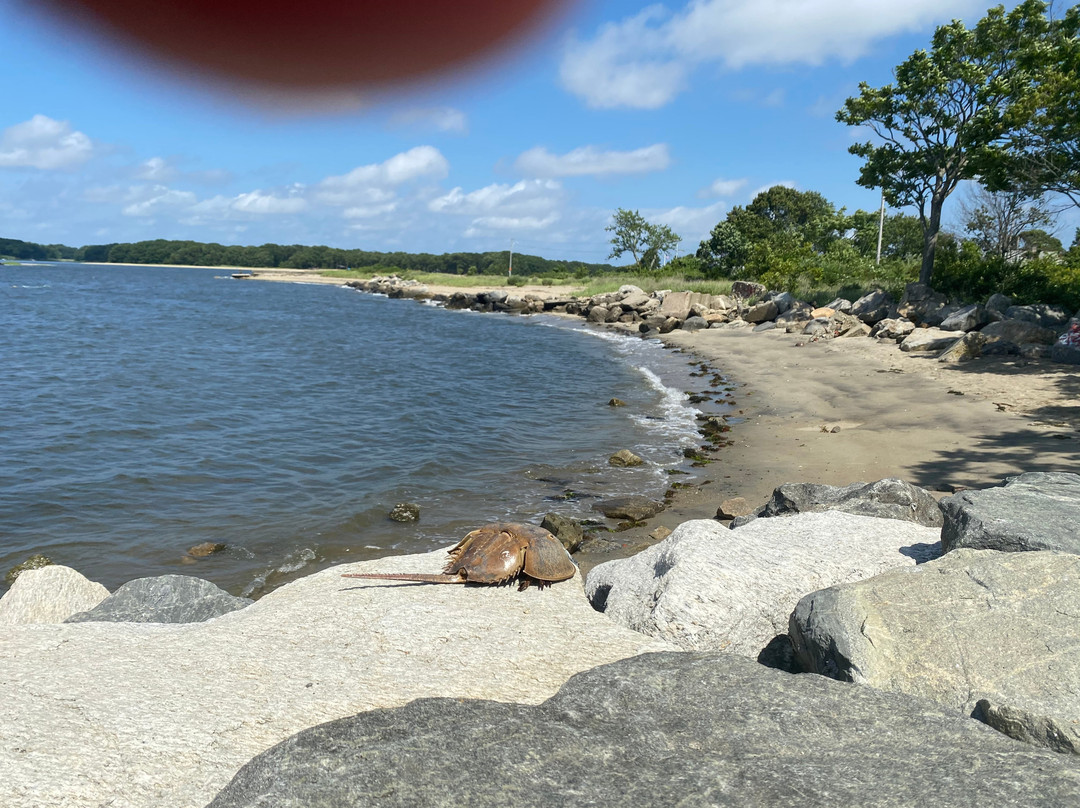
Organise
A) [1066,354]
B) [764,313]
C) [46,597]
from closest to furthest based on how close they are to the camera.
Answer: [46,597], [1066,354], [764,313]

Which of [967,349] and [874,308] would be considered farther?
[874,308]

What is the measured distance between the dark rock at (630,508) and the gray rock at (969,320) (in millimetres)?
18364

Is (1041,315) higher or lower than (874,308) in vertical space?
lower

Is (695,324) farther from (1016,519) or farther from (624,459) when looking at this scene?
(1016,519)

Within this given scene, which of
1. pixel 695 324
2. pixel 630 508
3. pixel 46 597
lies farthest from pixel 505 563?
pixel 695 324

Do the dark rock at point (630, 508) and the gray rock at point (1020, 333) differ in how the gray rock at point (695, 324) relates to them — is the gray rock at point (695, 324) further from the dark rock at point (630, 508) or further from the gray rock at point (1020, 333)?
the dark rock at point (630, 508)

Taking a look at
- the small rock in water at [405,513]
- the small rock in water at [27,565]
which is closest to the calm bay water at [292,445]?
the small rock in water at [405,513]

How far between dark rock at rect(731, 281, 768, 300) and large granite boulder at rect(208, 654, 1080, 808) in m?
45.0

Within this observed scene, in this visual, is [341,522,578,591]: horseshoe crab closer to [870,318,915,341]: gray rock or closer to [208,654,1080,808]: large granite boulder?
[208,654,1080,808]: large granite boulder

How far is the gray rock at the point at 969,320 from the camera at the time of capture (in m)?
24.0

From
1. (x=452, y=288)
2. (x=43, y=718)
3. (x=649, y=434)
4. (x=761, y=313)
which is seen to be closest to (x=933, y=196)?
(x=761, y=313)

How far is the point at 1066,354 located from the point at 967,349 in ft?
8.18

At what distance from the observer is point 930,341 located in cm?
2297

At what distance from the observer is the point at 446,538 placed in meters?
9.77
